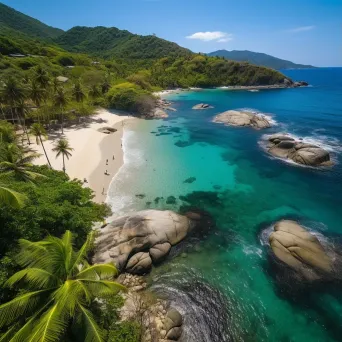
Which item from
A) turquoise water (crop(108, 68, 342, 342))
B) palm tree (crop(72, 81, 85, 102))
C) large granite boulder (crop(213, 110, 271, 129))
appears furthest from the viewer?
large granite boulder (crop(213, 110, 271, 129))

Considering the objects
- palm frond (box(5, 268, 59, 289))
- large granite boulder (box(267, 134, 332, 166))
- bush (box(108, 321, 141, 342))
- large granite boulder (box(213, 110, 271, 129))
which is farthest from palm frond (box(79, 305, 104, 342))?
large granite boulder (box(213, 110, 271, 129))

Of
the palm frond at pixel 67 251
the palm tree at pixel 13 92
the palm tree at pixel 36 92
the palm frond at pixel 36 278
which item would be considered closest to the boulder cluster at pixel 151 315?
the palm frond at pixel 67 251

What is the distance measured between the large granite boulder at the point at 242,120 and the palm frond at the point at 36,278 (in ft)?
219

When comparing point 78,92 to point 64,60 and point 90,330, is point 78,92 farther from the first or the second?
point 64,60

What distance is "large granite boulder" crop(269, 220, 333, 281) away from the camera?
21.8m

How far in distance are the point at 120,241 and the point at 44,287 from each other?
11.6 meters

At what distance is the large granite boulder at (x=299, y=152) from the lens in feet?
141

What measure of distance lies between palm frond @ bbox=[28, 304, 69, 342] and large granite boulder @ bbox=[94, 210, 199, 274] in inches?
419

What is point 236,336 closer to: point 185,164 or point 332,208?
point 332,208

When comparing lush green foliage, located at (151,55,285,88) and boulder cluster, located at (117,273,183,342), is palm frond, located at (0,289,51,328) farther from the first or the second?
lush green foliage, located at (151,55,285,88)

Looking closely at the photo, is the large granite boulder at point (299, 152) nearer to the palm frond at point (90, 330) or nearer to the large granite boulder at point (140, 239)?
the large granite boulder at point (140, 239)

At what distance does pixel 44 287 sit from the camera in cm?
1192

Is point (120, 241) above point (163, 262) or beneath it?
above

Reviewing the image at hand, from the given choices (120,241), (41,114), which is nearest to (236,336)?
(120,241)
